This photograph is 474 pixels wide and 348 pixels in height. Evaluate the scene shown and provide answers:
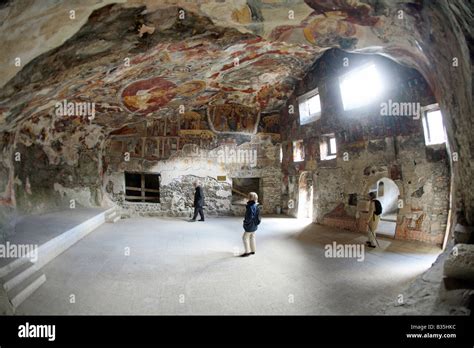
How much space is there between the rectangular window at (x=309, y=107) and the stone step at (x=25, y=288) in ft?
34.0

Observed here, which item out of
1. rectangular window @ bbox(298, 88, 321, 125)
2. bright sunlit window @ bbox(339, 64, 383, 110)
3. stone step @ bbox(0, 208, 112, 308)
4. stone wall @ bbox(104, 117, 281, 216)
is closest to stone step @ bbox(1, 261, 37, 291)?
stone step @ bbox(0, 208, 112, 308)

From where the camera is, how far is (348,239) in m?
8.73

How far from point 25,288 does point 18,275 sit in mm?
235

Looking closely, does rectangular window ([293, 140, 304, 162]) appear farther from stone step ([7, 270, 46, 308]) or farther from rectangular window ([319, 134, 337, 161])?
stone step ([7, 270, 46, 308])

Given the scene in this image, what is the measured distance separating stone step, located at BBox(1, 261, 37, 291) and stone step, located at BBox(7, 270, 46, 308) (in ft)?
0.17

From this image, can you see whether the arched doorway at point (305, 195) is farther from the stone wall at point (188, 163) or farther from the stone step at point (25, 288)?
the stone step at point (25, 288)

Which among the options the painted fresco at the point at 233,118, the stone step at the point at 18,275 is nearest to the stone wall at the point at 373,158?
the painted fresco at the point at 233,118

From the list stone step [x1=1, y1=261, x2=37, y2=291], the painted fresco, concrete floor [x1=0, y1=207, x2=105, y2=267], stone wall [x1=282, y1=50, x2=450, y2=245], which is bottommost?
stone step [x1=1, y1=261, x2=37, y2=291]

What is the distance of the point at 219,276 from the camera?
558cm

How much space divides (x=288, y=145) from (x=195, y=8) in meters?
9.81

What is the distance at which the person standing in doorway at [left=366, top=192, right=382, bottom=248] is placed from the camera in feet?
24.6

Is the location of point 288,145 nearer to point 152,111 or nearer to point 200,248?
point 152,111

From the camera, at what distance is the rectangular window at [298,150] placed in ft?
43.3

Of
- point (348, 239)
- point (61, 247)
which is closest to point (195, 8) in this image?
point (61, 247)
